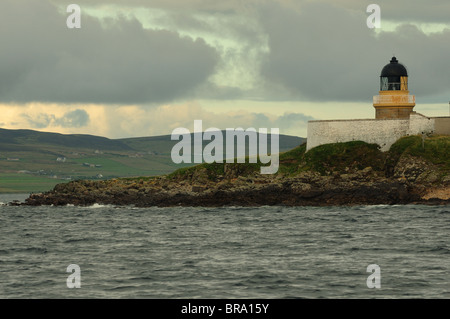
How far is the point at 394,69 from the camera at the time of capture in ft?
261

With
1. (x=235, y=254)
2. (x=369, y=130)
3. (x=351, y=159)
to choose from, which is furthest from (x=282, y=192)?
(x=235, y=254)

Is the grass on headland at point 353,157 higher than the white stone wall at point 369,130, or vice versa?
the white stone wall at point 369,130

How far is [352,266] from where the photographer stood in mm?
33938

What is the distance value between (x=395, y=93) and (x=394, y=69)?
2.69 m

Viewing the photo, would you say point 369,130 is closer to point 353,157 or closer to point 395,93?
point 353,157

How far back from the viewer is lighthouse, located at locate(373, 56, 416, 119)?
261 feet

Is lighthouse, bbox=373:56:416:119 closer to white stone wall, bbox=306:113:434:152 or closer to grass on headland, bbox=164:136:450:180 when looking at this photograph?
white stone wall, bbox=306:113:434:152

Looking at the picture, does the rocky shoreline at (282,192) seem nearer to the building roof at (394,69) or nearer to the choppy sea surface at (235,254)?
the choppy sea surface at (235,254)

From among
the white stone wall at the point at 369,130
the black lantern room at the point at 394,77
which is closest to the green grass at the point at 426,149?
the white stone wall at the point at 369,130

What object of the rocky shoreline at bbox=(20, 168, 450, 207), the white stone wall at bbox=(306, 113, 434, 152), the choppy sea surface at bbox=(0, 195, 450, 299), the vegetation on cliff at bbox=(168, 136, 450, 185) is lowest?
the choppy sea surface at bbox=(0, 195, 450, 299)

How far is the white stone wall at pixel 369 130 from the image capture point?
3012 inches

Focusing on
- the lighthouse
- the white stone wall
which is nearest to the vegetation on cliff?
the white stone wall
